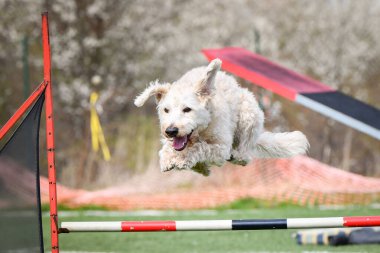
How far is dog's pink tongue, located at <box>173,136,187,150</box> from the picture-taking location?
462 centimetres

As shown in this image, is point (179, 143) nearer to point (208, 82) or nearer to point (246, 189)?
point (208, 82)

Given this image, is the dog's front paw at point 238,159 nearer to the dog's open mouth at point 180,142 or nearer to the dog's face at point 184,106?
the dog's face at point 184,106

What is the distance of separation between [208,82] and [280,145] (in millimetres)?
853

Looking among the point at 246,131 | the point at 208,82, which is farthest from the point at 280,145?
the point at 208,82

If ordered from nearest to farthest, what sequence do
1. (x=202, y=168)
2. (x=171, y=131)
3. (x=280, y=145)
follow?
(x=171, y=131)
(x=202, y=168)
(x=280, y=145)

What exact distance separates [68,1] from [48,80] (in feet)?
43.5

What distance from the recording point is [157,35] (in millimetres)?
18688

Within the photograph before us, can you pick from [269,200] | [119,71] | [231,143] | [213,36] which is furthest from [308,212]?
[213,36]

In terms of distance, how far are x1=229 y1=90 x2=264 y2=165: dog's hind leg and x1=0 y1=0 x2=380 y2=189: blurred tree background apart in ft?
24.1

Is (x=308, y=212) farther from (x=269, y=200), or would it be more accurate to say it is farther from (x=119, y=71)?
(x=119, y=71)

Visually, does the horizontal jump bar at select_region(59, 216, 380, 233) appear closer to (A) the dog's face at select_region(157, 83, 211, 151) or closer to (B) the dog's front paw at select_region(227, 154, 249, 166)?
(A) the dog's face at select_region(157, 83, 211, 151)

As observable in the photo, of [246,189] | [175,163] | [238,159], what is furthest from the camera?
[246,189]

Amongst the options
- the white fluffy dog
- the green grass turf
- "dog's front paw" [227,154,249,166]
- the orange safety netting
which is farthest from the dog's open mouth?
the orange safety netting

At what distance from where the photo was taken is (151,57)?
1881 centimetres
